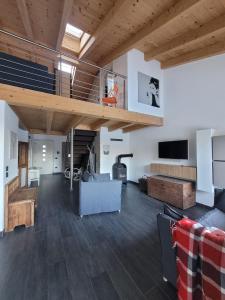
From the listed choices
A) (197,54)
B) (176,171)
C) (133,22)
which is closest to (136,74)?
(133,22)

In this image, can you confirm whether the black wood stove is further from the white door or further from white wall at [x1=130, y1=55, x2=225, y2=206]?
the white door

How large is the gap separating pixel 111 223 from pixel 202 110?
3527 mm

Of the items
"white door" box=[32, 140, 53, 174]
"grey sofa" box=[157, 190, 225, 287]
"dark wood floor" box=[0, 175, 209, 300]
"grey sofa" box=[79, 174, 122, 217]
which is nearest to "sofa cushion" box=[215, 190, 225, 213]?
"grey sofa" box=[157, 190, 225, 287]

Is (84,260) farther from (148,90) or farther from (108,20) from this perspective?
(148,90)

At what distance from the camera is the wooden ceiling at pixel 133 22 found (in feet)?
9.29

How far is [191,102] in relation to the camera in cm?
413

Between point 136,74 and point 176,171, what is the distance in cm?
310

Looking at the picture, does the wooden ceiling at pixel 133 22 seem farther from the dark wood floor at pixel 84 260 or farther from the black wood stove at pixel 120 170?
the dark wood floor at pixel 84 260

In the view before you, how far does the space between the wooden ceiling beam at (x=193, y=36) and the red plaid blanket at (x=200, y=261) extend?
3712 millimetres

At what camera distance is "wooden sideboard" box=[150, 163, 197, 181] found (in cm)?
392

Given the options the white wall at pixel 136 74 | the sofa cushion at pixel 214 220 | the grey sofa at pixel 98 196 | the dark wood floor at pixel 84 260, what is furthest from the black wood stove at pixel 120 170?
the sofa cushion at pixel 214 220

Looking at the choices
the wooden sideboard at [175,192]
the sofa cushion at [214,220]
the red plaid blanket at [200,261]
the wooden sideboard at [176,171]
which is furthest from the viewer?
the wooden sideboard at [176,171]

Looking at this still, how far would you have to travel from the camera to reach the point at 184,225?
1.16 meters

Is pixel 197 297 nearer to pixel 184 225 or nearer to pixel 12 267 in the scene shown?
pixel 184 225
